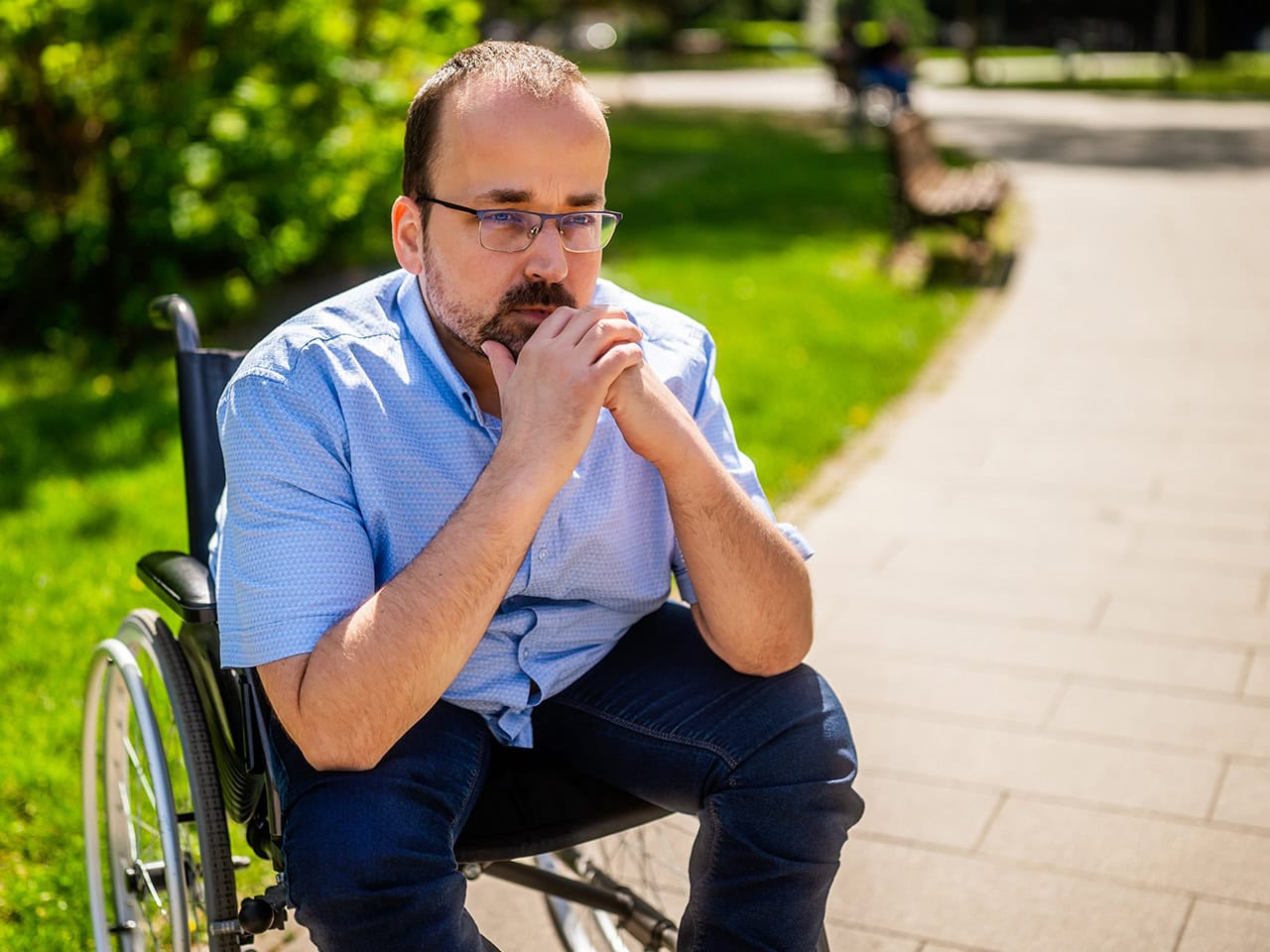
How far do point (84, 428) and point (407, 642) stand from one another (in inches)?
176

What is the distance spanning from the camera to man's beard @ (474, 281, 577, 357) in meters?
2.18

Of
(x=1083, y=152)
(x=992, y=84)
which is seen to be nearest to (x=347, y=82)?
(x=1083, y=152)

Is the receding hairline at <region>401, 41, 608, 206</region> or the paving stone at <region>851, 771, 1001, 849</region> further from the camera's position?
the paving stone at <region>851, 771, 1001, 849</region>

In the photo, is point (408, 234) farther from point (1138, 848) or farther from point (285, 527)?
point (1138, 848)

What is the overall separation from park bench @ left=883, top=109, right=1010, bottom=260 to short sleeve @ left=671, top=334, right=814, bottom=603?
7.41 meters

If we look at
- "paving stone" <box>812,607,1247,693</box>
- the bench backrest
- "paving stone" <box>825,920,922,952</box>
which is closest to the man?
"paving stone" <box>825,920,922,952</box>

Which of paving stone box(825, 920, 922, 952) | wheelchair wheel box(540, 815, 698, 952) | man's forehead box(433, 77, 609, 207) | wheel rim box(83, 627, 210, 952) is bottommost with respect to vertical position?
paving stone box(825, 920, 922, 952)

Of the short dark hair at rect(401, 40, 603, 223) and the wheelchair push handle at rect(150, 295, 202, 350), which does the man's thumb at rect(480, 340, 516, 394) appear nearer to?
the short dark hair at rect(401, 40, 603, 223)

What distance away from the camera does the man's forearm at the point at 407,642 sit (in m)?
1.96

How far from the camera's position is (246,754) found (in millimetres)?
2244

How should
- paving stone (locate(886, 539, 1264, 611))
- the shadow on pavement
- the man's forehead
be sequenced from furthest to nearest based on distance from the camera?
1. the shadow on pavement
2. paving stone (locate(886, 539, 1264, 611))
3. the man's forehead

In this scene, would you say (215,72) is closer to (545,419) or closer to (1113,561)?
(1113,561)


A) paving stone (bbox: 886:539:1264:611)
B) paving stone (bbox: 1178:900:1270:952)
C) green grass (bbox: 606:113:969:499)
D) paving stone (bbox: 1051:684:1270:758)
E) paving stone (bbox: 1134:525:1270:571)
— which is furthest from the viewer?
green grass (bbox: 606:113:969:499)

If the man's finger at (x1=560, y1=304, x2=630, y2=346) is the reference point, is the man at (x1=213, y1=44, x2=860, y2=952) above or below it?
below
